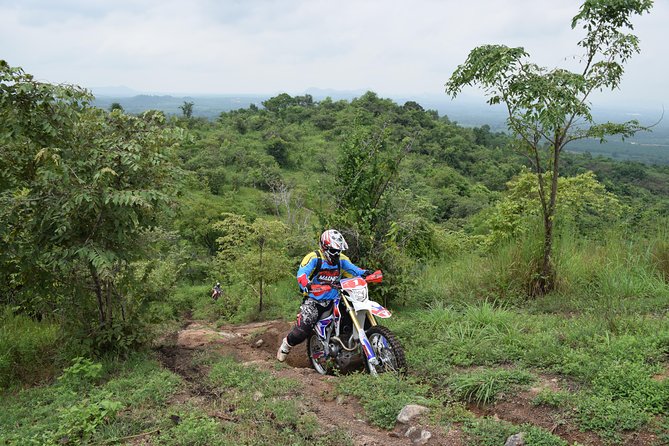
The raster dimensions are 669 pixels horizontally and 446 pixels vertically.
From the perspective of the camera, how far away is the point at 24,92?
5.09 m

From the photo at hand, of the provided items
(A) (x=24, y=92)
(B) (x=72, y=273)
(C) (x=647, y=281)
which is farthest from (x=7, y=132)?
(C) (x=647, y=281)

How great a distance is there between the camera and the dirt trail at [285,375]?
3.84 meters

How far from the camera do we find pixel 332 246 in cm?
554

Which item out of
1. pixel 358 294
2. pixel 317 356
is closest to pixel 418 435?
pixel 358 294

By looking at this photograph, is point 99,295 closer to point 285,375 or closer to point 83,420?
point 83,420

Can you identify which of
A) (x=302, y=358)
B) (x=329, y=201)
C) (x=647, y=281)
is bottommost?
(x=302, y=358)

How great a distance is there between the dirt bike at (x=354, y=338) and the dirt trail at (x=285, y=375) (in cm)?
29

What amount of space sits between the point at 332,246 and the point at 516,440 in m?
2.77

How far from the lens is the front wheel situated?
191 inches

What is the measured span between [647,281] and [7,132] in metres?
8.03

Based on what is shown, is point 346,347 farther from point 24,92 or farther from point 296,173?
point 296,173

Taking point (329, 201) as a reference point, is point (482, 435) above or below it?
below

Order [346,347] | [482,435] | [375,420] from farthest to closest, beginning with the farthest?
[346,347] < [375,420] < [482,435]

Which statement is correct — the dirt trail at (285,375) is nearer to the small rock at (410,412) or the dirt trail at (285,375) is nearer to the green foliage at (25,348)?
the small rock at (410,412)
